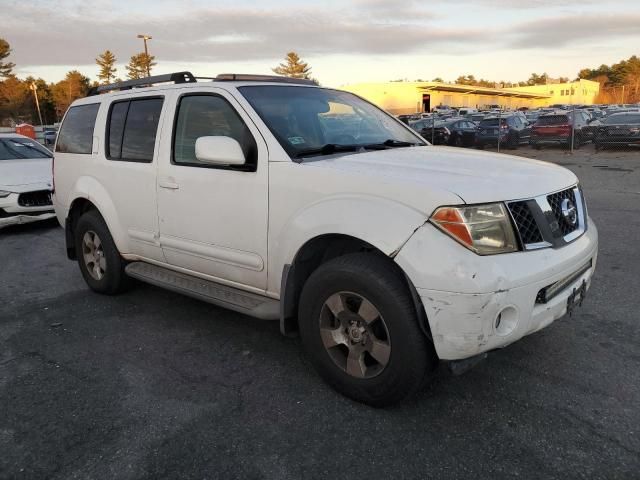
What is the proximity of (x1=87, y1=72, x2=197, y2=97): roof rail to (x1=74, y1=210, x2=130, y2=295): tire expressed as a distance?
1208 millimetres

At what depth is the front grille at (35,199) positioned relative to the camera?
801cm

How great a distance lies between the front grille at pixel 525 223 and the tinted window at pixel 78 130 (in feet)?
12.7

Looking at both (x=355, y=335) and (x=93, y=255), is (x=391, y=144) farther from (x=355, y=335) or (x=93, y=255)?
(x=93, y=255)

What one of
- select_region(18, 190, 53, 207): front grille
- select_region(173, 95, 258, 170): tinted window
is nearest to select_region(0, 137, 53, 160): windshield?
select_region(18, 190, 53, 207): front grille

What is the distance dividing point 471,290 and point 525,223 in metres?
0.54

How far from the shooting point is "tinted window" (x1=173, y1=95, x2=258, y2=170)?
133 inches

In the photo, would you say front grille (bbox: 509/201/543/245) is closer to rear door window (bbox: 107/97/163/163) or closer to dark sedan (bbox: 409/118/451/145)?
rear door window (bbox: 107/97/163/163)

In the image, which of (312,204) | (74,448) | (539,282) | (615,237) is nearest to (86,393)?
(74,448)

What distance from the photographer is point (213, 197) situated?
3547 mm

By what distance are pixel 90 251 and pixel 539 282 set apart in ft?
13.4

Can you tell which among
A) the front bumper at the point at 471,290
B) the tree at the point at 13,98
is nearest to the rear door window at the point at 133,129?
the front bumper at the point at 471,290

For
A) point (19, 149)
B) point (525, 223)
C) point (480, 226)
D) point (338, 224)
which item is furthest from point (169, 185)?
point (19, 149)

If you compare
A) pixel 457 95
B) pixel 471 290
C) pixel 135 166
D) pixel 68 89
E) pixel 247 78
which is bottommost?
pixel 471 290

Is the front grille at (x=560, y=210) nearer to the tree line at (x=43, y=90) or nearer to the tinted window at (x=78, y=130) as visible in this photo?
the tinted window at (x=78, y=130)
